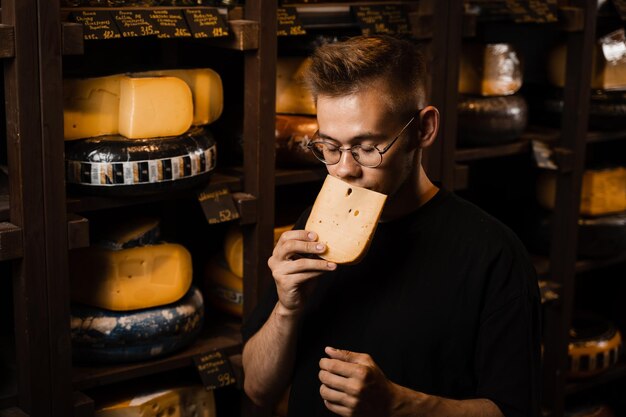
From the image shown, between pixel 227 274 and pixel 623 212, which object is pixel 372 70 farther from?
pixel 623 212

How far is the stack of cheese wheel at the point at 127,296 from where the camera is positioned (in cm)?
225

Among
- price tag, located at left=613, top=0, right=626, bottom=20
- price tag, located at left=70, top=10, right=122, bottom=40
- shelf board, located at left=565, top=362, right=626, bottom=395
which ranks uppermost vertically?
price tag, located at left=613, top=0, right=626, bottom=20

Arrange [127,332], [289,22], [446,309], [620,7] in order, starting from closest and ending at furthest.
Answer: [446,309], [127,332], [289,22], [620,7]

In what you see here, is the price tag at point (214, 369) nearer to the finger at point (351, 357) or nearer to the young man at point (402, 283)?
the young man at point (402, 283)

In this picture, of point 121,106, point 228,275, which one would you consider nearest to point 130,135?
point 121,106

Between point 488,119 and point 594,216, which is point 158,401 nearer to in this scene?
point 488,119

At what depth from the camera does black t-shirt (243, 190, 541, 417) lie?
1548 millimetres

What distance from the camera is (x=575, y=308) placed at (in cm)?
381

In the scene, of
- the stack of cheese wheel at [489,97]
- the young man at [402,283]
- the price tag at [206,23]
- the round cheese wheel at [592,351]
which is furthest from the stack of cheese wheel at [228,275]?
the round cheese wheel at [592,351]

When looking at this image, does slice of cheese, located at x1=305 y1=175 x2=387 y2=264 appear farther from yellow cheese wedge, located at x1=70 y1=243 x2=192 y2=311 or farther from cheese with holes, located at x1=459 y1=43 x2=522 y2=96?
cheese with holes, located at x1=459 y1=43 x2=522 y2=96

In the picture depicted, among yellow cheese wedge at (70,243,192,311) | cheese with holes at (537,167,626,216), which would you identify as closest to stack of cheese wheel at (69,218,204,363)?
yellow cheese wedge at (70,243,192,311)

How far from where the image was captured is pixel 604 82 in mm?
3127

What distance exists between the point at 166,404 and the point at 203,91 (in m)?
0.79

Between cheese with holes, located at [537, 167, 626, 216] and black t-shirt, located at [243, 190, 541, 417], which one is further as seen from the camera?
cheese with holes, located at [537, 167, 626, 216]
